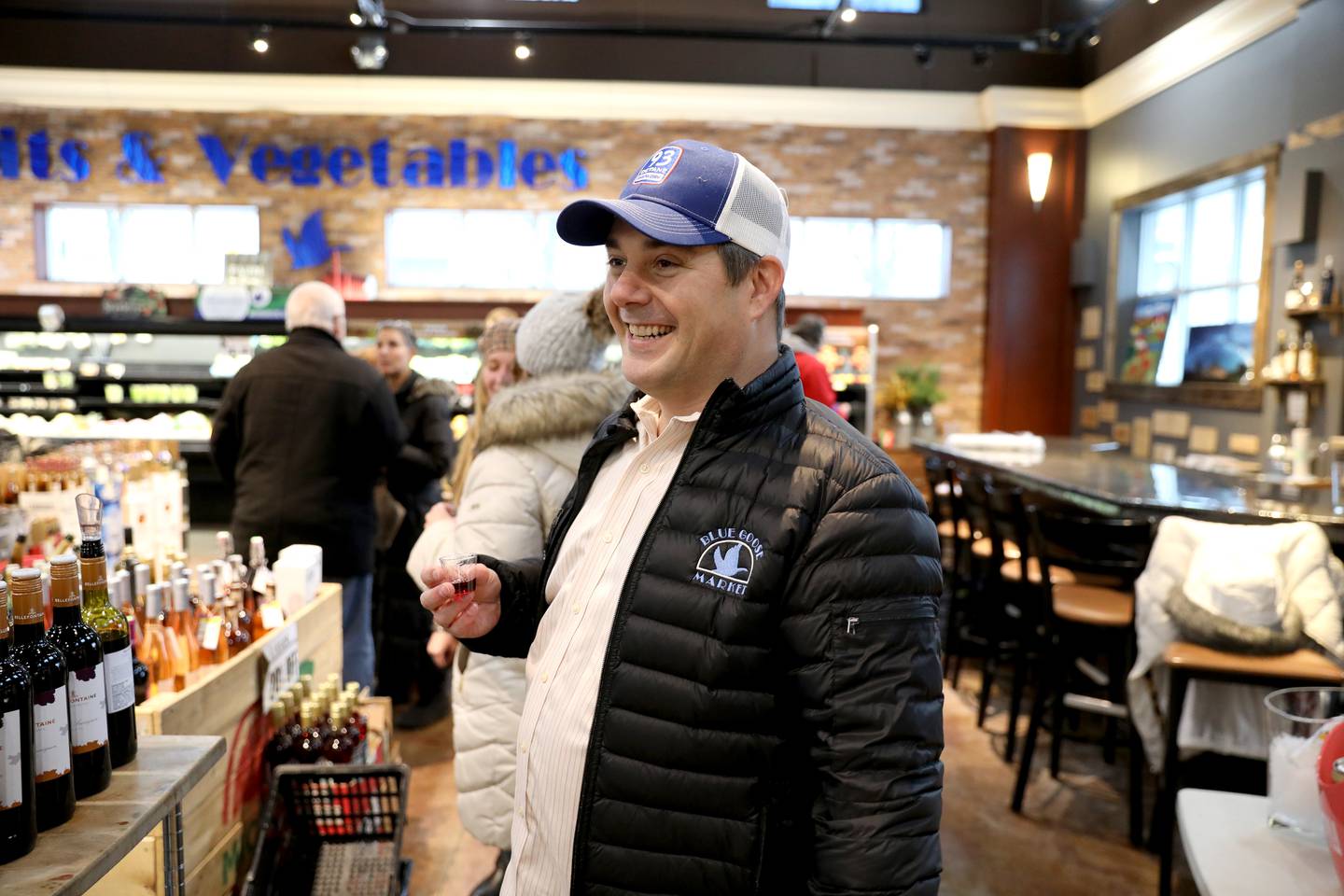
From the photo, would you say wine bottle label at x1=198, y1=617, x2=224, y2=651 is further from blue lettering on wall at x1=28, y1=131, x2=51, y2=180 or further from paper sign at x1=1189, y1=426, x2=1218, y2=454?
blue lettering on wall at x1=28, y1=131, x2=51, y2=180

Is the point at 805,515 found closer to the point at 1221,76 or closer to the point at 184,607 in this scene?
the point at 184,607

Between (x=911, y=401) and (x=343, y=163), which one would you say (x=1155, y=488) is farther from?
(x=343, y=163)

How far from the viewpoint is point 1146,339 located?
8.30 meters

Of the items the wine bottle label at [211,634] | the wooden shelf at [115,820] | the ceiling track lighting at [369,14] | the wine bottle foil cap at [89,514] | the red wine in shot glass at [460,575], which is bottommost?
the wine bottle label at [211,634]

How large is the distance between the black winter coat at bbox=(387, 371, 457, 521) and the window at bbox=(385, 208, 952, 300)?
516 cm

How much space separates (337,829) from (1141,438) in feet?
25.0

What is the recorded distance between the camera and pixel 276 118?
362 inches

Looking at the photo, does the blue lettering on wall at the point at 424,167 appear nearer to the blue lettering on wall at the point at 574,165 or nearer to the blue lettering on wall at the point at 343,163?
the blue lettering on wall at the point at 343,163

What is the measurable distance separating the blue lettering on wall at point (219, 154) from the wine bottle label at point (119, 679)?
8992mm

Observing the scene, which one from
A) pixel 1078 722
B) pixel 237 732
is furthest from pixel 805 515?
pixel 1078 722

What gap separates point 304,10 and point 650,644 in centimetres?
965

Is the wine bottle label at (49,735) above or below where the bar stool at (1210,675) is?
above

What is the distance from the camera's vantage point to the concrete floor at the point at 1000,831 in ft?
9.75

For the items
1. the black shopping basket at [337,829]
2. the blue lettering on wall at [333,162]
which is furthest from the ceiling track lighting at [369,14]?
the black shopping basket at [337,829]
